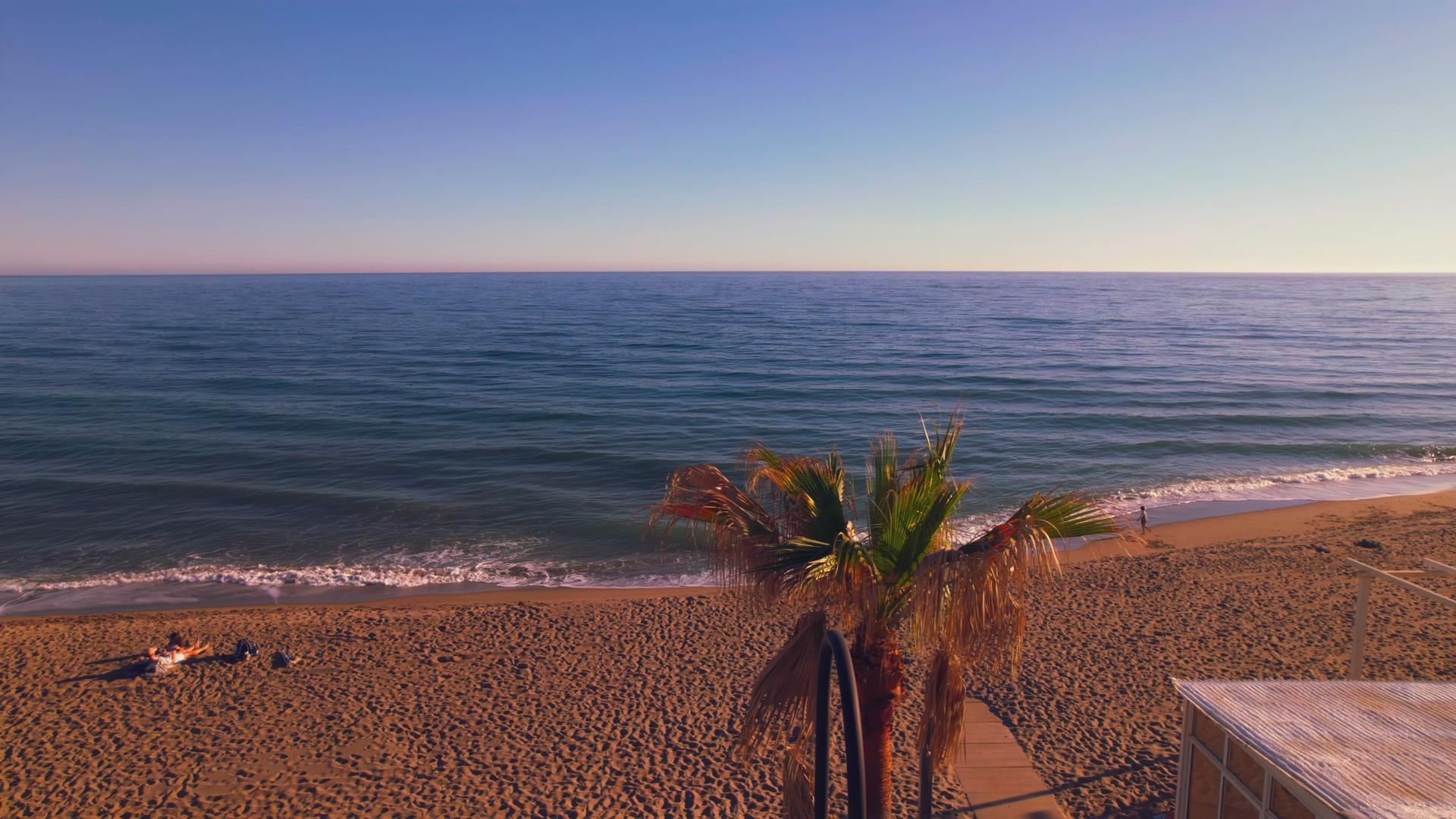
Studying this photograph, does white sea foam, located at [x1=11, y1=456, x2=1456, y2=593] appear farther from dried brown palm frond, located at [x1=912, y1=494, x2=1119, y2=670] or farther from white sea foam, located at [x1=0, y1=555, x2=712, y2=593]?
dried brown palm frond, located at [x1=912, y1=494, x2=1119, y2=670]

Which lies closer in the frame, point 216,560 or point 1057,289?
point 216,560

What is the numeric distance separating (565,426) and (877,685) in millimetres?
28388

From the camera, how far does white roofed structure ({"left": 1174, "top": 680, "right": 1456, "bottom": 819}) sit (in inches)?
190

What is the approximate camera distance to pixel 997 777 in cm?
949

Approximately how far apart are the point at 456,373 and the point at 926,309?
2548 inches

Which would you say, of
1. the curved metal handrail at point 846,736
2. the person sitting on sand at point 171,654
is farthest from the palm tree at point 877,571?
the person sitting on sand at point 171,654

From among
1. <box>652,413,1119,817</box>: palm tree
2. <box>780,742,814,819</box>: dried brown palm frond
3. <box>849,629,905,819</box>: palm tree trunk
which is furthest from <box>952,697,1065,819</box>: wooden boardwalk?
<box>652,413,1119,817</box>: palm tree

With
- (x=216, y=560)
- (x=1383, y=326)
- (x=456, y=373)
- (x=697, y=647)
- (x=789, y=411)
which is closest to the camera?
(x=697, y=647)

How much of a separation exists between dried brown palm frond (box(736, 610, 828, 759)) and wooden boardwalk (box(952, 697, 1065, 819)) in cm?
350

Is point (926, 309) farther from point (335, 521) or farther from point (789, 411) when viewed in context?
point (335, 521)

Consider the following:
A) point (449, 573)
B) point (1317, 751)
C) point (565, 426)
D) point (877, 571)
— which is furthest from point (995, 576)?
point (565, 426)

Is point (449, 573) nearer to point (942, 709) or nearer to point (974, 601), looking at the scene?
point (942, 709)

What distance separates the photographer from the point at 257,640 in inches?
550

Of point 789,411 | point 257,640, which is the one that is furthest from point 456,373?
point 257,640
